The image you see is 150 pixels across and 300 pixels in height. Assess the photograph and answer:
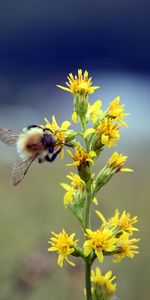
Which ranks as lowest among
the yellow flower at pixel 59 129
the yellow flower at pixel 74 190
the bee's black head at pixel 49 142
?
the yellow flower at pixel 74 190

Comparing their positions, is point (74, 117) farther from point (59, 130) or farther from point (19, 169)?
point (19, 169)

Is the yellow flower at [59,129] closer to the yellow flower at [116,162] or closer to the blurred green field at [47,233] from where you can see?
the yellow flower at [116,162]

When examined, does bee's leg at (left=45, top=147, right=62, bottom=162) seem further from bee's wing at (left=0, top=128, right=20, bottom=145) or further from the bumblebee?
bee's wing at (left=0, top=128, right=20, bottom=145)

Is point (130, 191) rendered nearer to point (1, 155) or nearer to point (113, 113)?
point (1, 155)

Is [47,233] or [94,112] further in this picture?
[47,233]

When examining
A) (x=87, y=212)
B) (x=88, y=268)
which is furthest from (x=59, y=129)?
(x=88, y=268)

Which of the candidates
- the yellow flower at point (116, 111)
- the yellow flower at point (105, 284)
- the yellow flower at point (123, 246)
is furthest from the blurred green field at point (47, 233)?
the yellow flower at point (116, 111)
